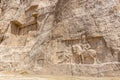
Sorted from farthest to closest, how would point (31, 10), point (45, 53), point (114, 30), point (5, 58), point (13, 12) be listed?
point (13, 12) < point (31, 10) < point (5, 58) < point (45, 53) < point (114, 30)

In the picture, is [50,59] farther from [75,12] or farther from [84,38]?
[75,12]

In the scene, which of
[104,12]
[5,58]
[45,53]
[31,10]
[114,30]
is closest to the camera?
[114,30]

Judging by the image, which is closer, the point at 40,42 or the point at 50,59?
the point at 50,59

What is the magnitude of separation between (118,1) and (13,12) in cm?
1356

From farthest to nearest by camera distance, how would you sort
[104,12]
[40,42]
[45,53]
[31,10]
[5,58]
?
[31,10], [5,58], [40,42], [45,53], [104,12]

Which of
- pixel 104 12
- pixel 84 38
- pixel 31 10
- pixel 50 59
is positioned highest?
pixel 31 10

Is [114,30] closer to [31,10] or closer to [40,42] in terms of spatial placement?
[40,42]

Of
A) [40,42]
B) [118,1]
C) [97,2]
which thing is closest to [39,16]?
[40,42]

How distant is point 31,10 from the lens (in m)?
19.2

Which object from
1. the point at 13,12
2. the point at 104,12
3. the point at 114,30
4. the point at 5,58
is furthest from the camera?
the point at 13,12

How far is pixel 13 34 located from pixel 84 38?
411 inches

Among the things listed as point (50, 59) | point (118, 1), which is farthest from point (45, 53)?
point (118, 1)

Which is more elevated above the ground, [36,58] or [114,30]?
[114,30]

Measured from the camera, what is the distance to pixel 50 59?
12109 mm
